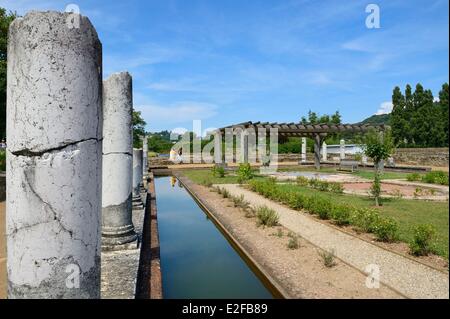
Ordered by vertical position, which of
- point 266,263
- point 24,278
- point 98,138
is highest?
point 98,138

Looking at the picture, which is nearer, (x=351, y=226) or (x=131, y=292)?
(x=131, y=292)

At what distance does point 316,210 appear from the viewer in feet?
31.9

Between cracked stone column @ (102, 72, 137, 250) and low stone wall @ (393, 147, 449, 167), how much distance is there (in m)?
26.3

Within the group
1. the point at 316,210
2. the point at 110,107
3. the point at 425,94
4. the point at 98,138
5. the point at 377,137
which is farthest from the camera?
the point at 425,94

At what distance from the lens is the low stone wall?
27.1 meters

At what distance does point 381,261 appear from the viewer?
5.78 metres

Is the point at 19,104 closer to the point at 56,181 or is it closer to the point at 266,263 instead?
the point at 56,181

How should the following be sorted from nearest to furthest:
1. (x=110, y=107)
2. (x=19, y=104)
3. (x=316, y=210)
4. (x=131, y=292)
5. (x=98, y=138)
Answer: (x=19, y=104), (x=98, y=138), (x=131, y=292), (x=110, y=107), (x=316, y=210)

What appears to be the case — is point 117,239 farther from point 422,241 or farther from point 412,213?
point 412,213

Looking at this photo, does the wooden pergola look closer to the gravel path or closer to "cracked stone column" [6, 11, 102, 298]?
the gravel path

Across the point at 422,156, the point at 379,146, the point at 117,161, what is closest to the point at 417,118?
the point at 422,156

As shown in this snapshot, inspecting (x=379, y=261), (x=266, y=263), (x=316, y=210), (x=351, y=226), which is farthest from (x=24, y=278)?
(x=316, y=210)

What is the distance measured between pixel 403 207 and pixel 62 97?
10.7 meters

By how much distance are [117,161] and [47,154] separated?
3517 mm
